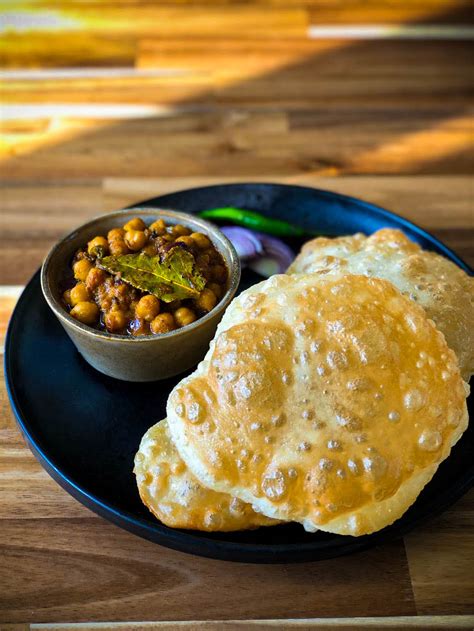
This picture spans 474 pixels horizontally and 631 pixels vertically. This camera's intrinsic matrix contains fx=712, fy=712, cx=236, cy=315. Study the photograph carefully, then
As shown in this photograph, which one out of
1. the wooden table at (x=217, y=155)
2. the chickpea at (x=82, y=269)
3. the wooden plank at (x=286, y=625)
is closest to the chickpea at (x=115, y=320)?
the chickpea at (x=82, y=269)

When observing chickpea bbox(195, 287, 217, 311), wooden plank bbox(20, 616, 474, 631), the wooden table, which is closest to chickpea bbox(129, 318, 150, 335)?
chickpea bbox(195, 287, 217, 311)

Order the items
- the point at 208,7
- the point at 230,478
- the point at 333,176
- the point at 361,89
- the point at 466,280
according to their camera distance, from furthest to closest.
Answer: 1. the point at 208,7
2. the point at 361,89
3. the point at 333,176
4. the point at 466,280
5. the point at 230,478

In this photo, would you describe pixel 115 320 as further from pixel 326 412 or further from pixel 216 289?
pixel 326 412

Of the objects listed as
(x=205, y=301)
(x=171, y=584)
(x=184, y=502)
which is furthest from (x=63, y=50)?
(x=171, y=584)

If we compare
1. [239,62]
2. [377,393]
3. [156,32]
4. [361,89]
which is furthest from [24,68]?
[377,393]

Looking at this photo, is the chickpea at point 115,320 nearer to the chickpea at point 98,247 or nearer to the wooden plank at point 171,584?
the chickpea at point 98,247

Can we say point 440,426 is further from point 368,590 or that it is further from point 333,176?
point 333,176

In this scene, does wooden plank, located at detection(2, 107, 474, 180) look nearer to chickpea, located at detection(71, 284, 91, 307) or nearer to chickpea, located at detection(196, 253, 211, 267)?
chickpea, located at detection(196, 253, 211, 267)
